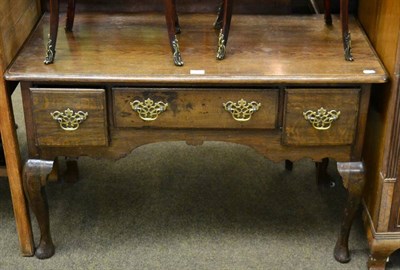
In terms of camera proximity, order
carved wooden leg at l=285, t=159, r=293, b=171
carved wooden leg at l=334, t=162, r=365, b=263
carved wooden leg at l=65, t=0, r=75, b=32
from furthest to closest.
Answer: carved wooden leg at l=285, t=159, r=293, b=171 → carved wooden leg at l=65, t=0, r=75, b=32 → carved wooden leg at l=334, t=162, r=365, b=263

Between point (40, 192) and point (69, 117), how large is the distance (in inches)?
11.3

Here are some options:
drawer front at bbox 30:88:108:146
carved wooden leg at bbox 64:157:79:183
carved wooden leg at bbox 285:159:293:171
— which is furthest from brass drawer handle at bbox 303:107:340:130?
carved wooden leg at bbox 64:157:79:183

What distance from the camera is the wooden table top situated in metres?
1.90

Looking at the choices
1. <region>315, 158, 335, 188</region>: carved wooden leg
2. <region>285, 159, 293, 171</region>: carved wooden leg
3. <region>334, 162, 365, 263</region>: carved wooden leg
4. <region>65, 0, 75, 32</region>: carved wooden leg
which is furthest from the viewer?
<region>285, 159, 293, 171</region>: carved wooden leg

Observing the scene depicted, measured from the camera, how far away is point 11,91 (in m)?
2.01

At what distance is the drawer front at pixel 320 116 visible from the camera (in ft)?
6.31

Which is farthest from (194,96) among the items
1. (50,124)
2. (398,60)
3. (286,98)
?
(398,60)

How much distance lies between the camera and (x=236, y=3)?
2.32 metres

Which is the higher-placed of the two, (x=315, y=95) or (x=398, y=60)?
(x=398, y=60)

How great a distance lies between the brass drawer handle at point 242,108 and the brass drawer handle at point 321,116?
0.50 ft

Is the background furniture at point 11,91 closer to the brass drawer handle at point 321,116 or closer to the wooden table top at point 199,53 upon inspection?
the wooden table top at point 199,53

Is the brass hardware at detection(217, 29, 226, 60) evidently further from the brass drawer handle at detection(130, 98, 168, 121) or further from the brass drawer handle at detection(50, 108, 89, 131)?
the brass drawer handle at detection(50, 108, 89, 131)

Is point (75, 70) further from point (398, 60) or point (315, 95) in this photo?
point (398, 60)

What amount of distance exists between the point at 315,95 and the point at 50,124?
79 centimetres
